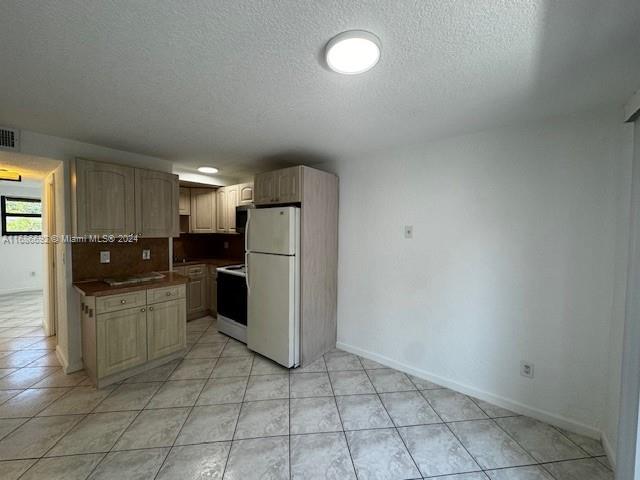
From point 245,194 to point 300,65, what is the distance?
9.15 feet

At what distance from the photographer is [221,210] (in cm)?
425

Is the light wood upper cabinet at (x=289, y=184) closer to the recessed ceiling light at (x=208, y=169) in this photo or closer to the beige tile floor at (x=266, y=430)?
the recessed ceiling light at (x=208, y=169)

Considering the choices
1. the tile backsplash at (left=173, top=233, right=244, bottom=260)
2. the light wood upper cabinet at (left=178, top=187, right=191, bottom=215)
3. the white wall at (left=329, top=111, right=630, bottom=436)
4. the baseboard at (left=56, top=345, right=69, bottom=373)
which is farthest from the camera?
the tile backsplash at (left=173, top=233, right=244, bottom=260)

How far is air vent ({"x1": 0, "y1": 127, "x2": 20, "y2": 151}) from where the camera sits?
2.20 m

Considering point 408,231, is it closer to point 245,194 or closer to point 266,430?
point 266,430

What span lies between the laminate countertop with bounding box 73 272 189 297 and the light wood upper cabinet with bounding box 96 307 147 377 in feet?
0.64

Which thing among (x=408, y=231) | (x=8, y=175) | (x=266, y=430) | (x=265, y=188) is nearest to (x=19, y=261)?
(x=8, y=175)

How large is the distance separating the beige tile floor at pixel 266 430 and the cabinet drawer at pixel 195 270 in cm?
156

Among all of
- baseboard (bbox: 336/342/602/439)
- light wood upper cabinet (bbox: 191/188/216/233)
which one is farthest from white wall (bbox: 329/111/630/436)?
light wood upper cabinet (bbox: 191/188/216/233)

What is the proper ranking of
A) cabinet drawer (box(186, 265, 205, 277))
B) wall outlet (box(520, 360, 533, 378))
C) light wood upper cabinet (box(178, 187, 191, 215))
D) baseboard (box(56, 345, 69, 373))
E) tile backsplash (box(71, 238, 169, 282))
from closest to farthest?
wall outlet (box(520, 360, 533, 378)) → baseboard (box(56, 345, 69, 373)) → tile backsplash (box(71, 238, 169, 282)) → cabinet drawer (box(186, 265, 205, 277)) → light wood upper cabinet (box(178, 187, 191, 215))

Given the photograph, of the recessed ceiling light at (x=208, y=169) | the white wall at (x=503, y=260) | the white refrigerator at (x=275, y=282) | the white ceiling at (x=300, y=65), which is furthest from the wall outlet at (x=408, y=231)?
the recessed ceiling light at (x=208, y=169)

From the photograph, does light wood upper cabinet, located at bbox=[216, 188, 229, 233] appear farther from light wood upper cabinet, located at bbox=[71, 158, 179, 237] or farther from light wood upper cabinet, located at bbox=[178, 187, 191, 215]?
light wood upper cabinet, located at bbox=[71, 158, 179, 237]

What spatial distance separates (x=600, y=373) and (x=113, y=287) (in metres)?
3.95

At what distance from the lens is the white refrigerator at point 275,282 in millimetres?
2656
